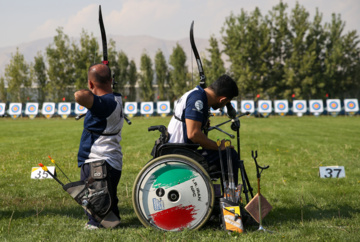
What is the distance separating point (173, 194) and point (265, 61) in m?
46.0

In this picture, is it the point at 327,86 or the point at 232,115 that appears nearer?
the point at 232,115

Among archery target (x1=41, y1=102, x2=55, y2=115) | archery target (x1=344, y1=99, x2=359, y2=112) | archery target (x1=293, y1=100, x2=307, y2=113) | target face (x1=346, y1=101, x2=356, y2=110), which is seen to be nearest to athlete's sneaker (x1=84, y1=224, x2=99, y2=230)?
archery target (x1=293, y1=100, x2=307, y2=113)

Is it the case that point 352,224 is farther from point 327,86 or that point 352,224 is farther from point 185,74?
point 185,74

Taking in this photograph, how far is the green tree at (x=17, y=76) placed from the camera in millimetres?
47812

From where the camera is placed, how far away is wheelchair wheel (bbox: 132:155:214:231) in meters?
3.94

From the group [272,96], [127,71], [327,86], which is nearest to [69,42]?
[127,71]

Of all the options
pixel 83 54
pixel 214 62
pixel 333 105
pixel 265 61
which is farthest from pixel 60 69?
pixel 333 105

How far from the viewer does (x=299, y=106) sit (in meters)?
41.8

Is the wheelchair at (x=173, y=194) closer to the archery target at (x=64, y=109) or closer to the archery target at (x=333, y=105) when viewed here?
the archery target at (x=64, y=109)

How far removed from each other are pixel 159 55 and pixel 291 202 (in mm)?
54289

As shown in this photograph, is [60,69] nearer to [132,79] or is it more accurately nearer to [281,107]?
[132,79]

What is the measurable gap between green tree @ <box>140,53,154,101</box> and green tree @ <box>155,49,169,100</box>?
102 cm

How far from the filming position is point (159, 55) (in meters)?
58.4

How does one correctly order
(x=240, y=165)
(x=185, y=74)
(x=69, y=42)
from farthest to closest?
(x=185, y=74)
(x=69, y=42)
(x=240, y=165)
